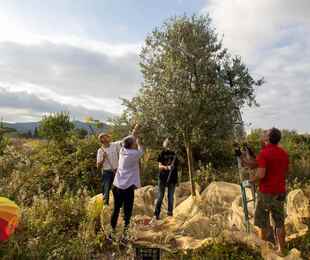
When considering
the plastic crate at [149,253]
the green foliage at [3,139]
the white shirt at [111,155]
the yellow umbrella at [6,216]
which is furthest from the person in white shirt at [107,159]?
the green foliage at [3,139]

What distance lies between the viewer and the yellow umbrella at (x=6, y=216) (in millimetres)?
4336

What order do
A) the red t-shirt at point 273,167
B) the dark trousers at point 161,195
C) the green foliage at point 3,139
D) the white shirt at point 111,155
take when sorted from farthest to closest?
the green foliage at point 3,139 < the white shirt at point 111,155 < the dark trousers at point 161,195 < the red t-shirt at point 273,167

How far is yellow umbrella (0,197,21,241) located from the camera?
4336mm

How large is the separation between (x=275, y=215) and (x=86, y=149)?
8130mm

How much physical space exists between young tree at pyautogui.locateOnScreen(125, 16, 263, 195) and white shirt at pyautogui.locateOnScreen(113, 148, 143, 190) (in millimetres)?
3937

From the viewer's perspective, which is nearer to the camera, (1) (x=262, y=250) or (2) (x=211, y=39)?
(1) (x=262, y=250)

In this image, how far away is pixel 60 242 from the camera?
17.8ft

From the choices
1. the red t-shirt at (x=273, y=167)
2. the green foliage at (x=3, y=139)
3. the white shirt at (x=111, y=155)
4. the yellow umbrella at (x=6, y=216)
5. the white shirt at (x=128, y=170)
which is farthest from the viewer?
the green foliage at (x=3, y=139)

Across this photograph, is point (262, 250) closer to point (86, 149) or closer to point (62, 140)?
point (86, 149)

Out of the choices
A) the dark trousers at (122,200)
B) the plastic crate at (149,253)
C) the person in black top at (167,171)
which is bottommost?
the plastic crate at (149,253)

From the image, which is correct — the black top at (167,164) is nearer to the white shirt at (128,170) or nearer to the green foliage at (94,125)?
the white shirt at (128,170)

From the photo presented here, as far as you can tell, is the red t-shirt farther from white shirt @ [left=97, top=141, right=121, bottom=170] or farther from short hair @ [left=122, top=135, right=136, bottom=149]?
white shirt @ [left=97, top=141, right=121, bottom=170]

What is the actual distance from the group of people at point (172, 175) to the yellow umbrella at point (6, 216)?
4.79 feet

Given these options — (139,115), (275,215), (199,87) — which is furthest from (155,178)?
(275,215)
